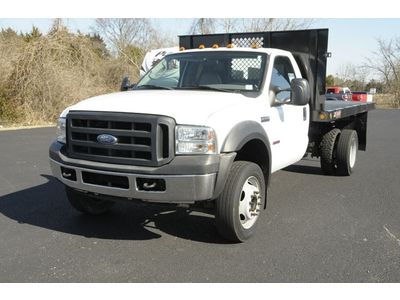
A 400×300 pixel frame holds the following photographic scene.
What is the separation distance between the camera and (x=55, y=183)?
700 centimetres

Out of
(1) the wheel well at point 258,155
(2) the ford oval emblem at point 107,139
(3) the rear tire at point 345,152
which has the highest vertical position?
(2) the ford oval emblem at point 107,139

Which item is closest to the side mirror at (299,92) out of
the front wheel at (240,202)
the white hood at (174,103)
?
the white hood at (174,103)

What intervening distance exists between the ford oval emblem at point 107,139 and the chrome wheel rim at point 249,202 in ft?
4.38

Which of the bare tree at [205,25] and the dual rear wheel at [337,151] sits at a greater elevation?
the bare tree at [205,25]

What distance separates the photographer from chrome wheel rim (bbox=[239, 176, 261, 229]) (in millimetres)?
4398

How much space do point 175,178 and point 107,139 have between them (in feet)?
2.51

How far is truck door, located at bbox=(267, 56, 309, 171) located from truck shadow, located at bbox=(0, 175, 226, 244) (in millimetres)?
1176

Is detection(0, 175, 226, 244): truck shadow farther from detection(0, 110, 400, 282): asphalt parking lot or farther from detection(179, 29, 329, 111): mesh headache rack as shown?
detection(179, 29, 329, 111): mesh headache rack

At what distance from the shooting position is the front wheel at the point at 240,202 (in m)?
4.11

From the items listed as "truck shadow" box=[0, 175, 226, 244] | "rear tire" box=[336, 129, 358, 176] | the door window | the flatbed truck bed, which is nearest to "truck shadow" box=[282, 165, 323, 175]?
"rear tire" box=[336, 129, 358, 176]

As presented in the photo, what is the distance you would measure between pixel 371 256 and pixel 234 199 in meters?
1.38

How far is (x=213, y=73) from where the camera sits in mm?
5254

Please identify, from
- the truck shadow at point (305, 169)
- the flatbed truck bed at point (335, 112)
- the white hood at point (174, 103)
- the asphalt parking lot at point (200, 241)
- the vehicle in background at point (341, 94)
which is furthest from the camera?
the vehicle in background at point (341, 94)

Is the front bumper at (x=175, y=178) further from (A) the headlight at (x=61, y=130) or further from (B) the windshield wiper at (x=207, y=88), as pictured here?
(B) the windshield wiper at (x=207, y=88)
